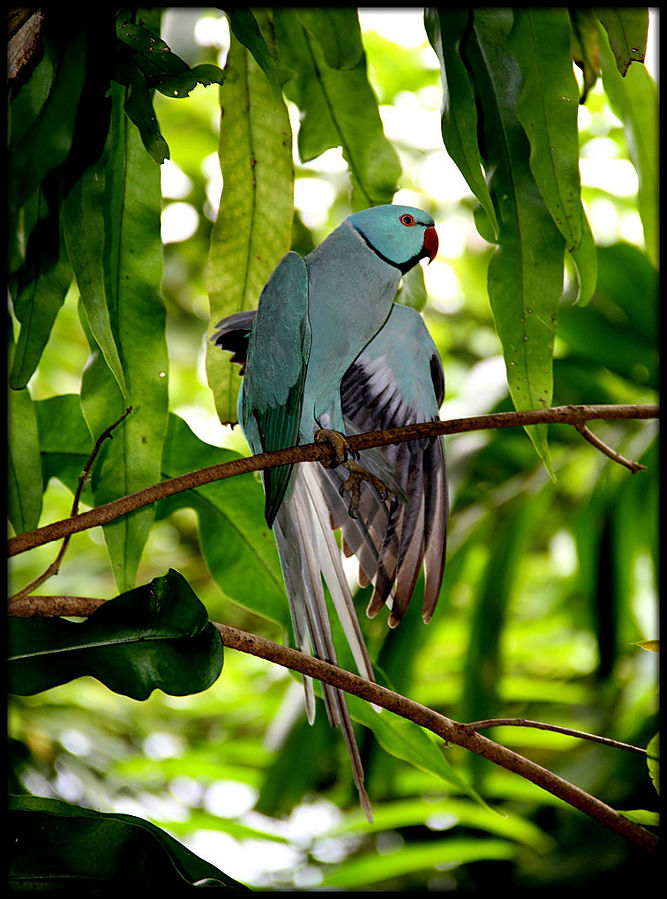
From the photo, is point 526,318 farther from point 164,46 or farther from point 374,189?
point 164,46

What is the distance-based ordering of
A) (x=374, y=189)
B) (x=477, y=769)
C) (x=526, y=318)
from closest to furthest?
1. (x=526, y=318)
2. (x=374, y=189)
3. (x=477, y=769)

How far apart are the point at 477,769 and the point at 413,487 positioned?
0.70 metres

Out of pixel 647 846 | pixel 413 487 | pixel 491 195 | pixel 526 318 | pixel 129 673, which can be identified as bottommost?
pixel 647 846

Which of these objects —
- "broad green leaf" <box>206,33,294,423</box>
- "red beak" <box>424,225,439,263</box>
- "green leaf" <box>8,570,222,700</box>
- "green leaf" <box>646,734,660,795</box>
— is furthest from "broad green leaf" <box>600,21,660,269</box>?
"green leaf" <box>8,570,222,700</box>

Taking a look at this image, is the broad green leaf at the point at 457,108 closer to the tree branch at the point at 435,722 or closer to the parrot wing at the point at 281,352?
the parrot wing at the point at 281,352

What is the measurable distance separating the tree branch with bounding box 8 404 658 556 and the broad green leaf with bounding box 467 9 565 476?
64 millimetres

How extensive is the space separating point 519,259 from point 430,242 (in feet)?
0.33

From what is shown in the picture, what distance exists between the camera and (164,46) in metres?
0.58

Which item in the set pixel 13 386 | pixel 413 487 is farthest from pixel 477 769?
pixel 13 386

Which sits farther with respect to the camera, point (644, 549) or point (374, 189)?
point (644, 549)

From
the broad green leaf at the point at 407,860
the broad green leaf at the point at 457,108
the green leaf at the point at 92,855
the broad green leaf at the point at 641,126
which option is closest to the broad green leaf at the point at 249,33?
the broad green leaf at the point at 457,108

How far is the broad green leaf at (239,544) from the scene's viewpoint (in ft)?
2.35

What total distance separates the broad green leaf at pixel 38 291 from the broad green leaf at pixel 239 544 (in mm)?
206

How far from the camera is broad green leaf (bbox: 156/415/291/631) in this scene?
0.72m
